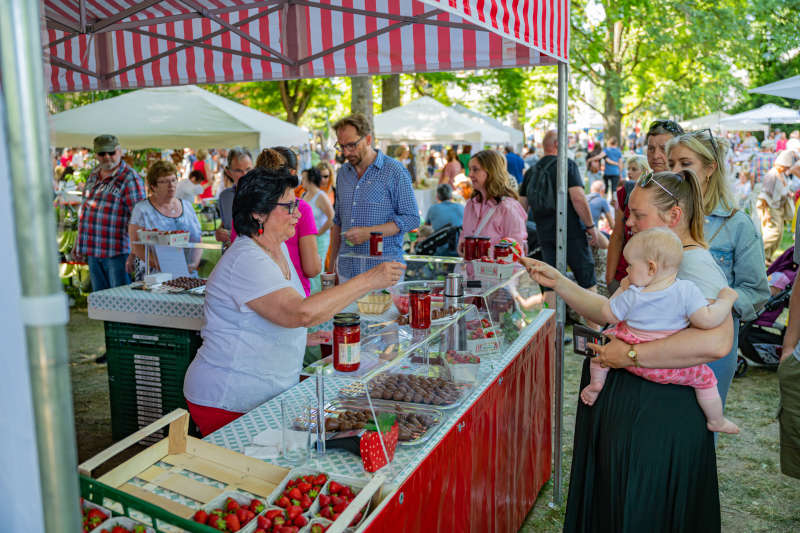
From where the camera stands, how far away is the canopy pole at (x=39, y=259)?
89 cm

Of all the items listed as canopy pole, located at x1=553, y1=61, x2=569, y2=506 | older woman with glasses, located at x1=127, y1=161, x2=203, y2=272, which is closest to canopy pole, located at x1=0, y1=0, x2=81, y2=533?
canopy pole, located at x1=553, y1=61, x2=569, y2=506

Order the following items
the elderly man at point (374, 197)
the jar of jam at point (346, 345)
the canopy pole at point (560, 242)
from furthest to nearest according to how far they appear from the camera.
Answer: the elderly man at point (374, 197)
the canopy pole at point (560, 242)
the jar of jam at point (346, 345)

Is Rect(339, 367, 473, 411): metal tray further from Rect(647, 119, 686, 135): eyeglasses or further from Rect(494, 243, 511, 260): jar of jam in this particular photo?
Rect(647, 119, 686, 135): eyeglasses

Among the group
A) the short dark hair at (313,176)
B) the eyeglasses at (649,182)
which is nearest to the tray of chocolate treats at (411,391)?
the eyeglasses at (649,182)

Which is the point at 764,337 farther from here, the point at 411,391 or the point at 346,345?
the point at 346,345

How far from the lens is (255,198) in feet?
9.07

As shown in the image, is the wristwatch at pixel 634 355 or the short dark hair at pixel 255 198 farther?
the short dark hair at pixel 255 198

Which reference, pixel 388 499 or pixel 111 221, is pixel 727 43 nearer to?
pixel 111 221

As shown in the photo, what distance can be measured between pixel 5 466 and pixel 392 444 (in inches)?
49.8

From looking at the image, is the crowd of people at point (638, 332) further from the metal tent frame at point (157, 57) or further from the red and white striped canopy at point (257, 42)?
the red and white striped canopy at point (257, 42)

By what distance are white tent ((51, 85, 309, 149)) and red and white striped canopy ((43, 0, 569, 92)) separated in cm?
279

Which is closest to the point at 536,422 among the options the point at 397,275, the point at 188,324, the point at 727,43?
the point at 397,275

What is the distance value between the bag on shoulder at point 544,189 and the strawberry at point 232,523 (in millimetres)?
5256

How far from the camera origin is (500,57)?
15.7 ft
